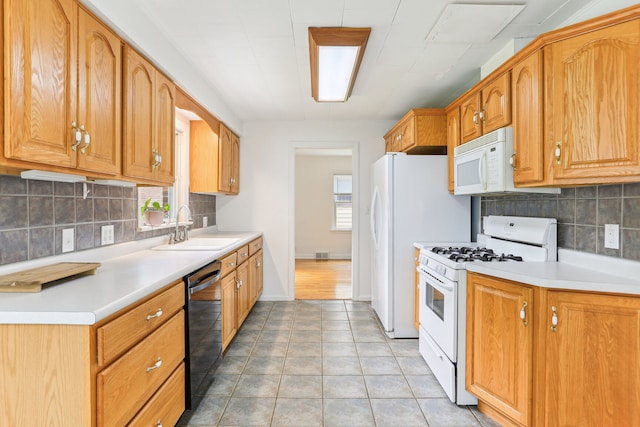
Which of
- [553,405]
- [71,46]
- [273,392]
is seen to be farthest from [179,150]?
[553,405]

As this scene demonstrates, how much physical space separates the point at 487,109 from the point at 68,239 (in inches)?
105

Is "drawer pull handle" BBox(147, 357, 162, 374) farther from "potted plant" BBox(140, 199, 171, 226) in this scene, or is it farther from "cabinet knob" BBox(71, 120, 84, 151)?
"potted plant" BBox(140, 199, 171, 226)

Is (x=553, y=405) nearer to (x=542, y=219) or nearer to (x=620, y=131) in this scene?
(x=542, y=219)

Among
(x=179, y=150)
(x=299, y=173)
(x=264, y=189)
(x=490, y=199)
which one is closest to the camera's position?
(x=490, y=199)

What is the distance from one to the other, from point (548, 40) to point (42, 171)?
2.41m

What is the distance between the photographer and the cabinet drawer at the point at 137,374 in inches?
44.5

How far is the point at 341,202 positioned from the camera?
25.0 ft

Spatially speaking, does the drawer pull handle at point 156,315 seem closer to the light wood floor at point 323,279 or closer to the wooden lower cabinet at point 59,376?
the wooden lower cabinet at point 59,376

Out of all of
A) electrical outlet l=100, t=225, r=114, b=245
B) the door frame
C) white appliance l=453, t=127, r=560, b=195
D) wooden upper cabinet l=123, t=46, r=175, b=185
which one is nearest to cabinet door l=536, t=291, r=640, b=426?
white appliance l=453, t=127, r=560, b=195

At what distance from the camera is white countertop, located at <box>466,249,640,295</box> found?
4.94 feet

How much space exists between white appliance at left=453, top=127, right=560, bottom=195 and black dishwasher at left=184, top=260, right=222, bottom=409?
189 centimetres

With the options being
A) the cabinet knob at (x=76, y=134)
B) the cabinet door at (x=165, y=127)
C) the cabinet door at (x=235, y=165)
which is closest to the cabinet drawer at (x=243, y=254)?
the cabinet door at (x=235, y=165)

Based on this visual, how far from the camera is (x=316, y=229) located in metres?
7.56

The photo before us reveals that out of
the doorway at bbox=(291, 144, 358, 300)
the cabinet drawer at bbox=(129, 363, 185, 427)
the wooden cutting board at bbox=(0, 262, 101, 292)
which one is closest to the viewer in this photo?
the wooden cutting board at bbox=(0, 262, 101, 292)
